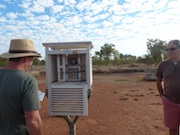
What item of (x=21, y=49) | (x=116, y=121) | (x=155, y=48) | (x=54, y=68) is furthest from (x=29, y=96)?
(x=155, y=48)

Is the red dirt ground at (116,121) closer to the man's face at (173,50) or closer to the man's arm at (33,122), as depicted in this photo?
the man's face at (173,50)

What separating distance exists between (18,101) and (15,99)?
0.08 feet

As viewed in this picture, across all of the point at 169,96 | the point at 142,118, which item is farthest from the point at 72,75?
the point at 142,118

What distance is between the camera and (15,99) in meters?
1.38

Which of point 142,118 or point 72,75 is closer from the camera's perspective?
point 72,75

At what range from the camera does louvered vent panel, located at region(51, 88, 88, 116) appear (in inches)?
103

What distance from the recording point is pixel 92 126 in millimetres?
4633

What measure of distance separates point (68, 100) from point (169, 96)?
4.66ft

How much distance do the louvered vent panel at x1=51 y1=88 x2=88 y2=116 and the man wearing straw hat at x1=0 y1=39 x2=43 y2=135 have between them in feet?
3.86

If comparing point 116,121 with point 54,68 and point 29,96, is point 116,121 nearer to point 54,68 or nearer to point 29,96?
point 54,68

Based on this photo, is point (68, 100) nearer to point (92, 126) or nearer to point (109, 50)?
point (92, 126)

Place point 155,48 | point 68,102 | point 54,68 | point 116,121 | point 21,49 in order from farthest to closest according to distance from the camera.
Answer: point 155,48 → point 116,121 → point 54,68 → point 68,102 → point 21,49

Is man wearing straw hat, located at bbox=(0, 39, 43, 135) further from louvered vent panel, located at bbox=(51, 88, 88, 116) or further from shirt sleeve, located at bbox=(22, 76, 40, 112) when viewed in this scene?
louvered vent panel, located at bbox=(51, 88, 88, 116)

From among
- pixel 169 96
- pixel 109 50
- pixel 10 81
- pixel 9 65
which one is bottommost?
pixel 169 96
